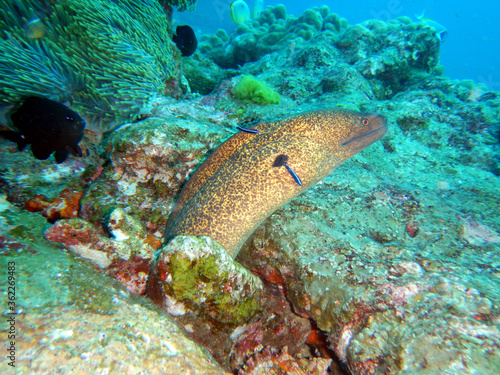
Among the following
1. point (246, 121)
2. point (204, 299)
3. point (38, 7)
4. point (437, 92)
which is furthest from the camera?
point (437, 92)

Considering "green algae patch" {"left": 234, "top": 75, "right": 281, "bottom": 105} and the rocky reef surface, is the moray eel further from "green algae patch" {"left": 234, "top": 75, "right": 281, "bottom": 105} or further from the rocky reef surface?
"green algae patch" {"left": 234, "top": 75, "right": 281, "bottom": 105}

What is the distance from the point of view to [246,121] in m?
4.02

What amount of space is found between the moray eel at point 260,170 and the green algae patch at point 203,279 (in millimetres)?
531

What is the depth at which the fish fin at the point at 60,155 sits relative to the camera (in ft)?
8.46

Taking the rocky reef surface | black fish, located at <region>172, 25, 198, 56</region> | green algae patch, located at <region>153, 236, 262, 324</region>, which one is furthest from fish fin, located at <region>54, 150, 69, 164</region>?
black fish, located at <region>172, 25, 198, 56</region>

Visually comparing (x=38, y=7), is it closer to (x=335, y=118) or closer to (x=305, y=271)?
(x=335, y=118)

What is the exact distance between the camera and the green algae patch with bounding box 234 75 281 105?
4.20 meters

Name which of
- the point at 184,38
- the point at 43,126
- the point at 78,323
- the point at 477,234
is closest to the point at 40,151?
the point at 43,126

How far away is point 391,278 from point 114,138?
3344 mm

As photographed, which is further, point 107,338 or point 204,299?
point 204,299

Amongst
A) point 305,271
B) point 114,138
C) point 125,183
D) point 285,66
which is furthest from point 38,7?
point 285,66

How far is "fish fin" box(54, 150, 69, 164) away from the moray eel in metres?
1.45

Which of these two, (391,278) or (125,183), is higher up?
(391,278)

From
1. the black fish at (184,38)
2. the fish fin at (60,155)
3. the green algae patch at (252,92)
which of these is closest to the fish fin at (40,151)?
the fish fin at (60,155)
